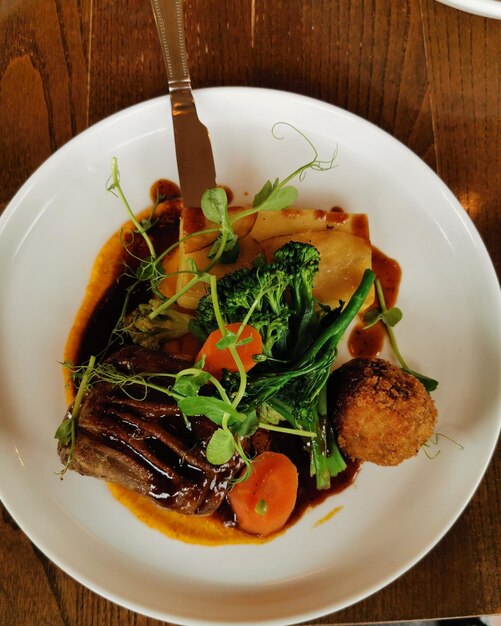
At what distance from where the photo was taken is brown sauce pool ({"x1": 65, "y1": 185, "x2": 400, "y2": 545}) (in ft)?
8.44

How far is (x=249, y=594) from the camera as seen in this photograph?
2.48m

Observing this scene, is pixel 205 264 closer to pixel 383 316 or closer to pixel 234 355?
pixel 234 355

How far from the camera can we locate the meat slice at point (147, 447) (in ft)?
7.27

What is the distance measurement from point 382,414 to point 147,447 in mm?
987

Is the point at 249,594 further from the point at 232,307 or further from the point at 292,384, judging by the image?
the point at 232,307

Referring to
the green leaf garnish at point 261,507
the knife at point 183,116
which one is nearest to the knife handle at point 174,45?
the knife at point 183,116

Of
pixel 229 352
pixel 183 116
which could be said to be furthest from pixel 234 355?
pixel 183 116

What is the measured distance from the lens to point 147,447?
2230mm

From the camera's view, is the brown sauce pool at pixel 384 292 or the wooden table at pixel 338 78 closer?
the wooden table at pixel 338 78

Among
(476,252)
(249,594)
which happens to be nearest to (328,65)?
(476,252)

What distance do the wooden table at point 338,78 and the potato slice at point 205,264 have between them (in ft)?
2.80

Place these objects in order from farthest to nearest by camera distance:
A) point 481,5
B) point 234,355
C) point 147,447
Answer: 1. point 481,5
2. point 147,447
3. point 234,355

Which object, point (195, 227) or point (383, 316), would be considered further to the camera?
point (383, 316)

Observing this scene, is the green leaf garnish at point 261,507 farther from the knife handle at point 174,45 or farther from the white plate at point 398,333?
the knife handle at point 174,45
